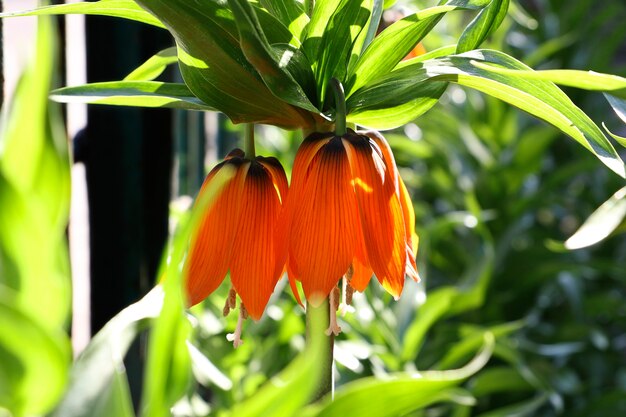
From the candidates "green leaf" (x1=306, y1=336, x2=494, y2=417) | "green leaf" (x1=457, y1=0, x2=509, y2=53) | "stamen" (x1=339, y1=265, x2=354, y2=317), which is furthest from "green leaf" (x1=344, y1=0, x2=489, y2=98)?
"green leaf" (x1=306, y1=336, x2=494, y2=417)

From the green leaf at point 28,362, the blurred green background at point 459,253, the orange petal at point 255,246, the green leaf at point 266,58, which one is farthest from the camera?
the blurred green background at point 459,253

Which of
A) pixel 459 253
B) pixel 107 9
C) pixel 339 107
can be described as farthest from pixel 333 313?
pixel 459 253

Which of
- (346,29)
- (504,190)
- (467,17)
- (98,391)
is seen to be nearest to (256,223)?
(346,29)

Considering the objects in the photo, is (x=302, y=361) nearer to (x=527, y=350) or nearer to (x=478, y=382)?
(x=478, y=382)

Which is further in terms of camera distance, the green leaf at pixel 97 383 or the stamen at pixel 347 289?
the stamen at pixel 347 289

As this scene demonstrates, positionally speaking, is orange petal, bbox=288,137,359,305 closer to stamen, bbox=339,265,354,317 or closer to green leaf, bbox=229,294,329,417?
stamen, bbox=339,265,354,317

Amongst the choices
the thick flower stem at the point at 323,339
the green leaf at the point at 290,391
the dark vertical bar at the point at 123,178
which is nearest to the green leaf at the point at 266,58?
the thick flower stem at the point at 323,339

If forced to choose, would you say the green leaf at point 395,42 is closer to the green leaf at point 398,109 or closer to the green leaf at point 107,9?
the green leaf at point 398,109
